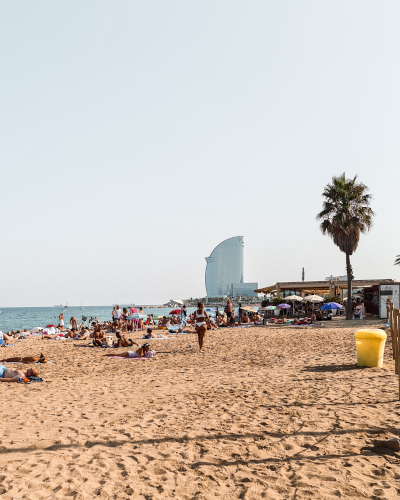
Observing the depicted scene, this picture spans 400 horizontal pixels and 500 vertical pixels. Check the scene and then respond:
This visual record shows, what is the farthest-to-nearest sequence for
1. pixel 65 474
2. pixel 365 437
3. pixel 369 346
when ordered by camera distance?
pixel 369 346 → pixel 365 437 → pixel 65 474

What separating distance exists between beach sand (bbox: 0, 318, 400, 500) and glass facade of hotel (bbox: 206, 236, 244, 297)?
186 meters

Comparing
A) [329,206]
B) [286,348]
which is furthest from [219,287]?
[286,348]

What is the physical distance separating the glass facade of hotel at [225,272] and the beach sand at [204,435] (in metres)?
186

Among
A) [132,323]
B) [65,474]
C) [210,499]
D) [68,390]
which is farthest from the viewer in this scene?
[132,323]

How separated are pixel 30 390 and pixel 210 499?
5.11 metres

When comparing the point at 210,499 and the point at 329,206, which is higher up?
the point at 329,206

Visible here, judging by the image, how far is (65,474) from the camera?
143 inches

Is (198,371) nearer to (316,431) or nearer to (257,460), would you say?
(316,431)

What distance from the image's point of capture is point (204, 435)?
4.57 meters

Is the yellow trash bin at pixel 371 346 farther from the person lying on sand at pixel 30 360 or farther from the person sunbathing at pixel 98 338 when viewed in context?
the person sunbathing at pixel 98 338

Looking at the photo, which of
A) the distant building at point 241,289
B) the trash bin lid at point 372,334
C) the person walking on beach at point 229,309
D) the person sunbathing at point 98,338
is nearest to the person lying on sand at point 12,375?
the trash bin lid at point 372,334

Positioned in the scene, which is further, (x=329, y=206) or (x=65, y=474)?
(x=329, y=206)

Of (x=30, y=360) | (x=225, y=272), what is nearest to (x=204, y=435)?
(x=30, y=360)

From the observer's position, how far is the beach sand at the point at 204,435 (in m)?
3.37
